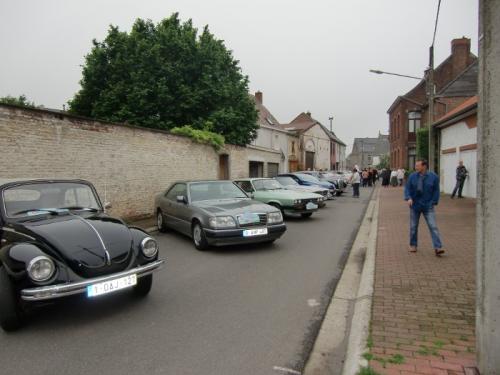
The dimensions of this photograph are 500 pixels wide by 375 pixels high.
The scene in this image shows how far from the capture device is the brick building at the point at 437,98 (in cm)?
2802

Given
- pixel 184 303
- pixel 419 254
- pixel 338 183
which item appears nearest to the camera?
pixel 184 303

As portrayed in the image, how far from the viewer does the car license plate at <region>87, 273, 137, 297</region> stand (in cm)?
370

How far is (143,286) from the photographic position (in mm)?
4594

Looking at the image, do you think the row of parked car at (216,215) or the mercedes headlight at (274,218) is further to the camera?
the mercedes headlight at (274,218)

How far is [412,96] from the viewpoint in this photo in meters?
39.6

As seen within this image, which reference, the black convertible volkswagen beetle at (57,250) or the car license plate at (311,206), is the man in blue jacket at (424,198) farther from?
the car license plate at (311,206)

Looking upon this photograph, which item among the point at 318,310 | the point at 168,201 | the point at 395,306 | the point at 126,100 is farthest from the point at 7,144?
the point at 126,100

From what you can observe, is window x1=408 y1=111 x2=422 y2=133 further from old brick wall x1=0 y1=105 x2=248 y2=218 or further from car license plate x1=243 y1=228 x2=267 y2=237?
car license plate x1=243 y1=228 x2=267 y2=237

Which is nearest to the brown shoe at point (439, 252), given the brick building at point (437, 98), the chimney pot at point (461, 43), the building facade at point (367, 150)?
the brick building at point (437, 98)

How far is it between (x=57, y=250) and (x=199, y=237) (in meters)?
3.70

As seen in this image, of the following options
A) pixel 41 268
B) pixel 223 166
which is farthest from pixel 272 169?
pixel 41 268

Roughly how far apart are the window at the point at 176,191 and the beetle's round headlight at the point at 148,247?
3861mm

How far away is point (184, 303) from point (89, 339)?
1210 millimetres

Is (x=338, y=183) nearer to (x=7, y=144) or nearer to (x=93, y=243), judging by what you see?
(x=7, y=144)
